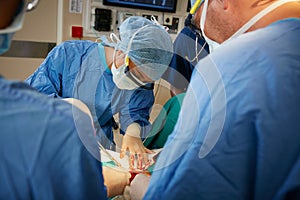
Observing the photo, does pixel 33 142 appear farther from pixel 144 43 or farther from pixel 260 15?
pixel 144 43

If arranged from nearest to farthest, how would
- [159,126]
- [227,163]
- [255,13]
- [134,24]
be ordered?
[227,163] < [255,13] < [134,24] < [159,126]

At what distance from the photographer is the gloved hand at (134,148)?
126 cm

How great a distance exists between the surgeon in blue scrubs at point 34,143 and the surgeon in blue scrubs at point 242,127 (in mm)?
231

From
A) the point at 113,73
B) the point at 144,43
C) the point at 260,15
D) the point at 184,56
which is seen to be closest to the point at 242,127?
the point at 260,15

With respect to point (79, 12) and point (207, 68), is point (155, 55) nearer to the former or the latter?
point (207, 68)

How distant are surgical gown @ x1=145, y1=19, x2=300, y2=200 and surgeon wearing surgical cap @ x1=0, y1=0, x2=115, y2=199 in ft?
0.77

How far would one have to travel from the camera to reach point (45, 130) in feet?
1.48

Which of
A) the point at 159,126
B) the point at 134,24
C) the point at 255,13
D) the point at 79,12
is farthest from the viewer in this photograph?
the point at 79,12

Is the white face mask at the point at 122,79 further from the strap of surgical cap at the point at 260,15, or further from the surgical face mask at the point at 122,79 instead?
the strap of surgical cap at the point at 260,15

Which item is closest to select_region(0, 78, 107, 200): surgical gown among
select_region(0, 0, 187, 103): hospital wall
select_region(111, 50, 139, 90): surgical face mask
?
select_region(111, 50, 139, 90): surgical face mask

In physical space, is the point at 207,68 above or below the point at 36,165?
above

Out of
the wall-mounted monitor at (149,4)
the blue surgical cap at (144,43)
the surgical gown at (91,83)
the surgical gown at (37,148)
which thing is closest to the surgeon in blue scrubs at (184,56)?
the wall-mounted monitor at (149,4)

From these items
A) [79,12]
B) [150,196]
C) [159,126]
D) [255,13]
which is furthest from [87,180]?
[79,12]

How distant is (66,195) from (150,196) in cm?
21
